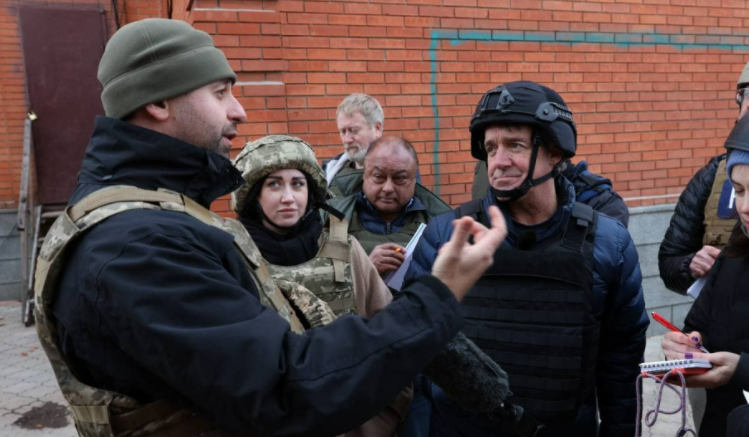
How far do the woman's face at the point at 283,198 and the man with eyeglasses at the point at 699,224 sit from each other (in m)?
1.84

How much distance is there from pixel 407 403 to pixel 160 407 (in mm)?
973

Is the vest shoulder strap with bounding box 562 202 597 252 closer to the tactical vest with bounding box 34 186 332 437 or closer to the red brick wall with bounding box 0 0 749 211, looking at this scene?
the tactical vest with bounding box 34 186 332 437

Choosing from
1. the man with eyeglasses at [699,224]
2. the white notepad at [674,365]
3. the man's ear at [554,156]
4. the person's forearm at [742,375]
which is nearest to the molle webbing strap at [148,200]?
the white notepad at [674,365]

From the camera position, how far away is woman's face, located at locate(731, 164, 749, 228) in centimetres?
185

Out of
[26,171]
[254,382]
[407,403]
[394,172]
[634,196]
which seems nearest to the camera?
[254,382]

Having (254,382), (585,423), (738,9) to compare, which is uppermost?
(738,9)

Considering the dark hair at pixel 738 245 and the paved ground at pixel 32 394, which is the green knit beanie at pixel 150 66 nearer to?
the dark hair at pixel 738 245

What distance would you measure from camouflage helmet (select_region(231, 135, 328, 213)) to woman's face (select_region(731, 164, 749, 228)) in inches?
61.2

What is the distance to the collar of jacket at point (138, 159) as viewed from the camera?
1.32 metres

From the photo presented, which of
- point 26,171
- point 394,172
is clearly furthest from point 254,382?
point 26,171

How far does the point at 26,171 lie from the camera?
7016mm

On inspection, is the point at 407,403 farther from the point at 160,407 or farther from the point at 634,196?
the point at 634,196

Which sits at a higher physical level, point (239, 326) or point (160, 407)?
point (239, 326)

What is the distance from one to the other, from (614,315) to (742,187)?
1.91 ft
